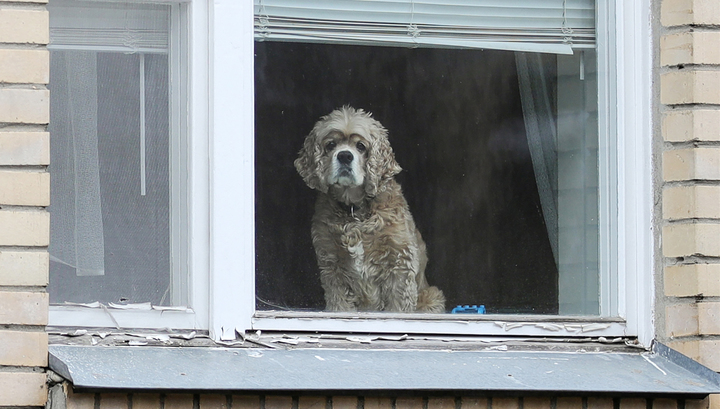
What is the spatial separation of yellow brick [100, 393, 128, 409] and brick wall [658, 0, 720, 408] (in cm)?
158

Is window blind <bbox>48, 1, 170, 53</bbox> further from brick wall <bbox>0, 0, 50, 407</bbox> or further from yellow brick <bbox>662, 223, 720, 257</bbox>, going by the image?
yellow brick <bbox>662, 223, 720, 257</bbox>

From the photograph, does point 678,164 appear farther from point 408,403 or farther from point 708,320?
point 408,403

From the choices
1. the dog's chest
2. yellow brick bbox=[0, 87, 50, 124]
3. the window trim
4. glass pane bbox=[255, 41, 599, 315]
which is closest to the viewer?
yellow brick bbox=[0, 87, 50, 124]

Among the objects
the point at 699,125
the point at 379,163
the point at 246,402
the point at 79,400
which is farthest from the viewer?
the point at 379,163

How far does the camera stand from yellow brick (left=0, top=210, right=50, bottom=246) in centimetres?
274

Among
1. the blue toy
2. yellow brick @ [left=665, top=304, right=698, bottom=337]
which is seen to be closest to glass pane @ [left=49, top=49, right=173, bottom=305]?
the blue toy

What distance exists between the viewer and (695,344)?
311 cm

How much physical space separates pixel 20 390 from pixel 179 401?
0.40 metres

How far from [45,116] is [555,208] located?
5.49 ft

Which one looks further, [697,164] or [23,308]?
[697,164]

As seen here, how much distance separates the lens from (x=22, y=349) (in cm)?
270

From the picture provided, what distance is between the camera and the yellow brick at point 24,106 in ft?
9.12

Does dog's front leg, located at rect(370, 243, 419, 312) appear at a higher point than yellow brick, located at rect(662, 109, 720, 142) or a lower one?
lower

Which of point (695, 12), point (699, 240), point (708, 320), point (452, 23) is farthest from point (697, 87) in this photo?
point (452, 23)
